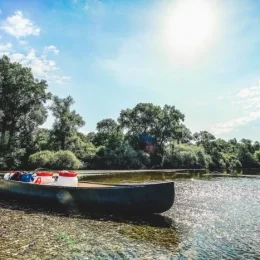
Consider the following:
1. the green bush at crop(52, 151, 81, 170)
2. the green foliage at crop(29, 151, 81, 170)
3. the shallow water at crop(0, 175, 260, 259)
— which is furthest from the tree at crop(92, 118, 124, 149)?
the shallow water at crop(0, 175, 260, 259)

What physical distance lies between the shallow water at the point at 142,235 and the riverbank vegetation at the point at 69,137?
1396 inches

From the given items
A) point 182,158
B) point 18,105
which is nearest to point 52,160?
point 18,105

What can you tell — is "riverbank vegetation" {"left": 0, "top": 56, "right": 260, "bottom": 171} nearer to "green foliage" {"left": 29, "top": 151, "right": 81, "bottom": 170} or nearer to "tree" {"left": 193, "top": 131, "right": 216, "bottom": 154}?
"green foliage" {"left": 29, "top": 151, "right": 81, "bottom": 170}

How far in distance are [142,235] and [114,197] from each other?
3807 mm

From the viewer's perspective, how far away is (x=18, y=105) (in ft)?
165

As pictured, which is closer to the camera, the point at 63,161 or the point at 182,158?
the point at 63,161

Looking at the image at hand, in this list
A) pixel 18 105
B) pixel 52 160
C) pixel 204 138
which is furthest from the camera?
pixel 204 138

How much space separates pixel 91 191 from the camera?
1452 cm

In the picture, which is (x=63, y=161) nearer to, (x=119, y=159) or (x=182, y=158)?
(x=119, y=159)

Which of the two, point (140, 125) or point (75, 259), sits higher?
point (140, 125)

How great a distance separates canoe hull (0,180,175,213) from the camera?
44.2ft

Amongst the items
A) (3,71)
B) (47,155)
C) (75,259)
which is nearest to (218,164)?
(47,155)

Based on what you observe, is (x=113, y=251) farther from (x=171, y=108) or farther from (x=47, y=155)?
(x=171, y=108)

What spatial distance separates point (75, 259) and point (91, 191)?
21.9 feet
